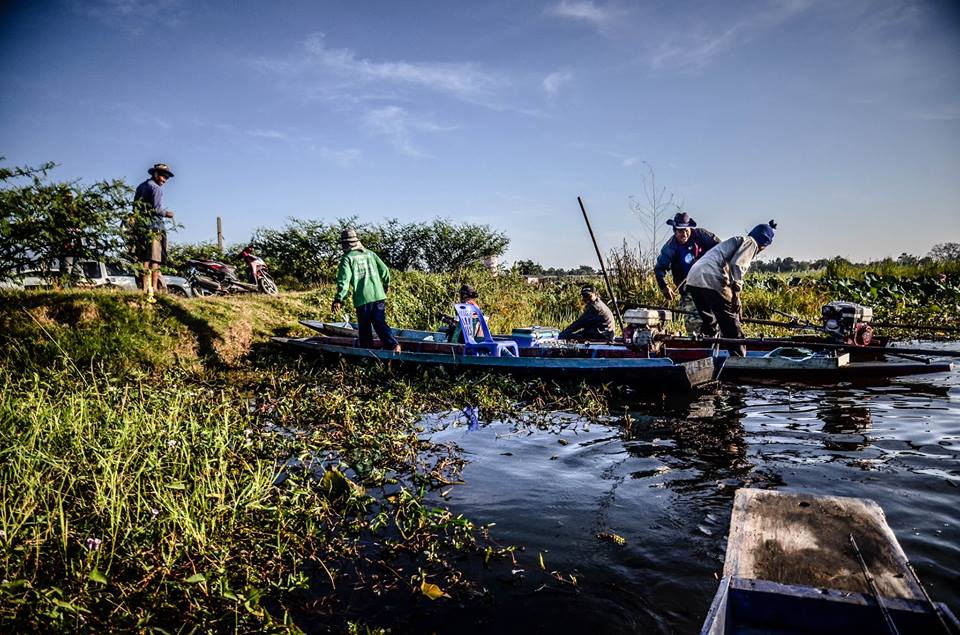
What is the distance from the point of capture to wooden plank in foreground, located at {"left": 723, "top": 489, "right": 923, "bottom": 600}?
6.70ft

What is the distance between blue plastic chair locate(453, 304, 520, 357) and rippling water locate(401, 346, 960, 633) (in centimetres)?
190

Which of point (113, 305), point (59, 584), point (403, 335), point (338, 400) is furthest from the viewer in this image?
point (403, 335)

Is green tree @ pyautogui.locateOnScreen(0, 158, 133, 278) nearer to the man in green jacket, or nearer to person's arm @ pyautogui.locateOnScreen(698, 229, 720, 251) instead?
the man in green jacket

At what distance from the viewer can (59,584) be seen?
2.51m

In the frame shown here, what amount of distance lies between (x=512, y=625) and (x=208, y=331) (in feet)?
29.8

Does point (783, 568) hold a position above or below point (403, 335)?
below

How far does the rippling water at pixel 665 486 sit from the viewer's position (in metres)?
2.86

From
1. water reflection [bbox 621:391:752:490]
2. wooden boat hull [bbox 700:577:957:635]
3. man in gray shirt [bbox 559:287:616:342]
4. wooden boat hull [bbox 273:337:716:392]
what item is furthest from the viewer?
man in gray shirt [bbox 559:287:616:342]

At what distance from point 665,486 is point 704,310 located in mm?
5383

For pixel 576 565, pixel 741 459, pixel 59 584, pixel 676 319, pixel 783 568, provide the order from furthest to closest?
pixel 676 319, pixel 741 459, pixel 576 565, pixel 59 584, pixel 783 568

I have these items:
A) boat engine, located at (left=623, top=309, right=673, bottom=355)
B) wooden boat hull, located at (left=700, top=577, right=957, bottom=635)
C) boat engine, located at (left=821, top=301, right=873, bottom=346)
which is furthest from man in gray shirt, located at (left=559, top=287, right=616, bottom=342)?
wooden boat hull, located at (left=700, top=577, right=957, bottom=635)

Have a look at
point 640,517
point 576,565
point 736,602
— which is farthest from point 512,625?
point 640,517

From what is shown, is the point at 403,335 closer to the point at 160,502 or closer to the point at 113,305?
the point at 113,305

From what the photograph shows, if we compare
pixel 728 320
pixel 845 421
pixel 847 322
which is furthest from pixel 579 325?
pixel 845 421
